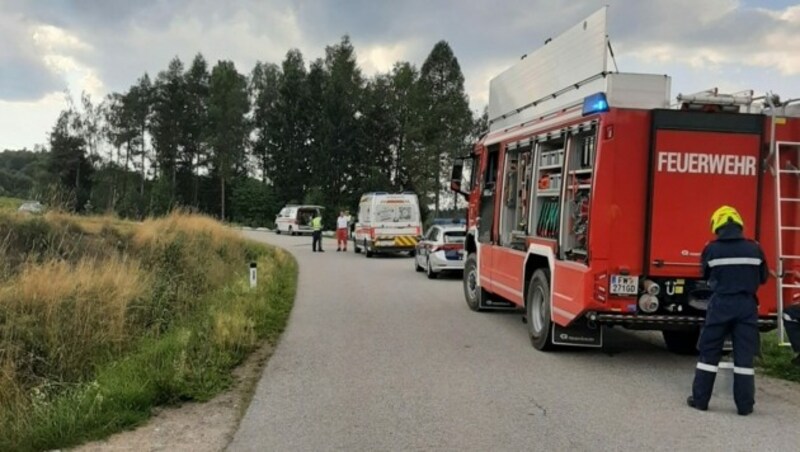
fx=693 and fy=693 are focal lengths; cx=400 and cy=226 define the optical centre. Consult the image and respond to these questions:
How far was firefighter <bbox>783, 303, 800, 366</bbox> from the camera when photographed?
7.25 metres

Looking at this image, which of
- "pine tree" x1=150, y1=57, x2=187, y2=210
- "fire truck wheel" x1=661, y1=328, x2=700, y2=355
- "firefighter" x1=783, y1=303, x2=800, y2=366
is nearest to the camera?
"firefighter" x1=783, y1=303, x2=800, y2=366

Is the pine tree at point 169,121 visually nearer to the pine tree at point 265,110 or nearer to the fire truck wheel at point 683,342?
the pine tree at point 265,110

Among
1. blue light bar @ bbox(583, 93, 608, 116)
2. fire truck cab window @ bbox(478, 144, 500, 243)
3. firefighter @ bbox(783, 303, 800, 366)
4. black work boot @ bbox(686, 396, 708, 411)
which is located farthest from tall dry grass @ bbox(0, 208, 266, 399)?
firefighter @ bbox(783, 303, 800, 366)

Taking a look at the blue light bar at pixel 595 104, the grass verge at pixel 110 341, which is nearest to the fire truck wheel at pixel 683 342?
the blue light bar at pixel 595 104

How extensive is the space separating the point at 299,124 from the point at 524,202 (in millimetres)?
66491

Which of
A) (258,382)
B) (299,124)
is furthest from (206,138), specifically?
(258,382)

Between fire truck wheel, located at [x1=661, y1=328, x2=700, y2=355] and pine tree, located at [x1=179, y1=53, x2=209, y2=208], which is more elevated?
pine tree, located at [x1=179, y1=53, x2=209, y2=208]

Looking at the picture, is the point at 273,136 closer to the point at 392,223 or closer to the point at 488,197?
the point at 392,223

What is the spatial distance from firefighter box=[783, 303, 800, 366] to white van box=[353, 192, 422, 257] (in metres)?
20.3

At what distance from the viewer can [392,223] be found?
90.7ft

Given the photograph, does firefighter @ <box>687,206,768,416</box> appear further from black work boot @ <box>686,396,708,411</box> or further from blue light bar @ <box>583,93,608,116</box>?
blue light bar @ <box>583,93,608,116</box>

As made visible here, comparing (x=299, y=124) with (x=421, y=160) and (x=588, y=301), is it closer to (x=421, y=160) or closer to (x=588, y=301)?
(x=421, y=160)

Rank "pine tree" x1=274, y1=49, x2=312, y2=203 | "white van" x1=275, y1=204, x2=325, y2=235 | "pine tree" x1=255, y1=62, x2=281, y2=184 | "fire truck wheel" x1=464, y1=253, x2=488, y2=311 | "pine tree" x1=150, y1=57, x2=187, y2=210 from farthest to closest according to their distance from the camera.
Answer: "pine tree" x1=150, y1=57, x2=187, y2=210, "pine tree" x1=255, y1=62, x2=281, y2=184, "pine tree" x1=274, y1=49, x2=312, y2=203, "white van" x1=275, y1=204, x2=325, y2=235, "fire truck wheel" x1=464, y1=253, x2=488, y2=311

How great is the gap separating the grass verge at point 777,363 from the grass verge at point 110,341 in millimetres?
6091
